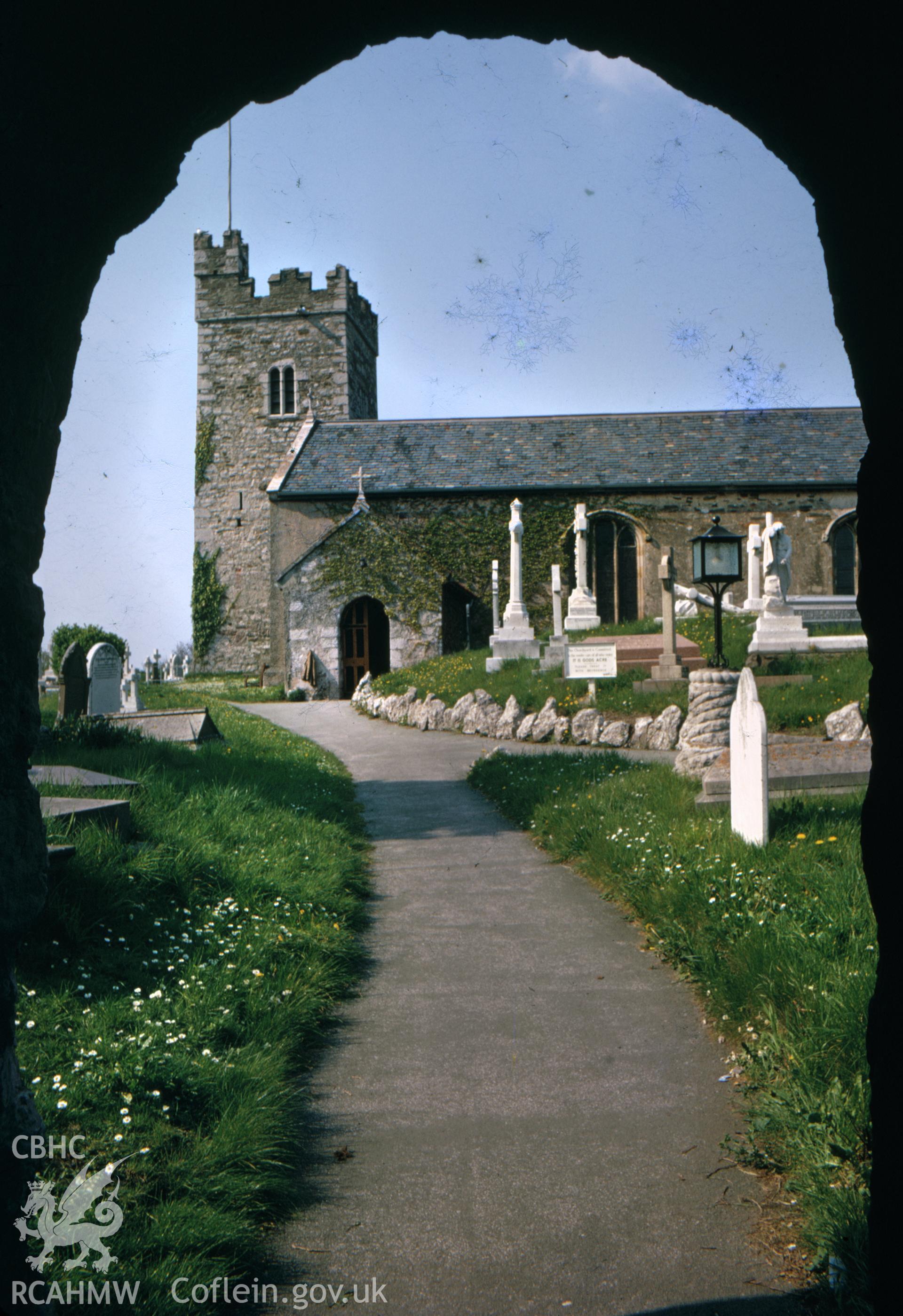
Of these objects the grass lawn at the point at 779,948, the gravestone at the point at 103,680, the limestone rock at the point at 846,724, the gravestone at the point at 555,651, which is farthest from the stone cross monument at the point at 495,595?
the grass lawn at the point at 779,948

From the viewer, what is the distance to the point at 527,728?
14.4 metres

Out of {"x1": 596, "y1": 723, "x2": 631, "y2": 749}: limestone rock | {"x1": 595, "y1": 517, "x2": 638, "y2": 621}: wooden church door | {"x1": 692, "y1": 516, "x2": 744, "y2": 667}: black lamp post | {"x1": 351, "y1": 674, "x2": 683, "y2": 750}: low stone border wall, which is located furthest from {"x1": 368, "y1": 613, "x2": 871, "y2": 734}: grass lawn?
{"x1": 595, "y1": 517, "x2": 638, "y2": 621}: wooden church door

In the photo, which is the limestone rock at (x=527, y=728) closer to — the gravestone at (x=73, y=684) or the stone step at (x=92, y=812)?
the gravestone at (x=73, y=684)

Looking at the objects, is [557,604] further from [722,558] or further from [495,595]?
[722,558]

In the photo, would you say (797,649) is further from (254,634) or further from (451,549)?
(254,634)

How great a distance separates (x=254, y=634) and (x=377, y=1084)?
30.4 metres

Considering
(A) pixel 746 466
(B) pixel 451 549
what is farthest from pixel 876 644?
(A) pixel 746 466

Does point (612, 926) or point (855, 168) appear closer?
point (855, 168)

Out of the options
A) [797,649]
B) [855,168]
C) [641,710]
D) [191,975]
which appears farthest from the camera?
[797,649]

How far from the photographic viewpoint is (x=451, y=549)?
27.1 meters

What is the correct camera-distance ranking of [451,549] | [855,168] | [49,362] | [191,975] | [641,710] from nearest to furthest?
[855,168] < [49,362] < [191,975] < [641,710] < [451,549]

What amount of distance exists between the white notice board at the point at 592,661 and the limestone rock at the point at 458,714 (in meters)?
2.38

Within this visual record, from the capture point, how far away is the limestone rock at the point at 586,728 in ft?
43.8

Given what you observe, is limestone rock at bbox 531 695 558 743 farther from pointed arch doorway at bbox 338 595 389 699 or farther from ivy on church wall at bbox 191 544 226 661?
ivy on church wall at bbox 191 544 226 661
